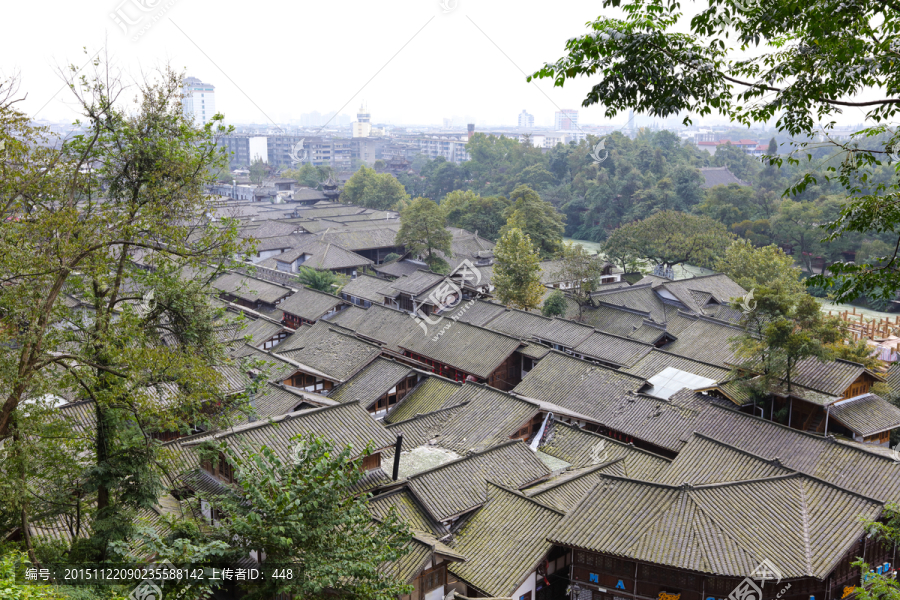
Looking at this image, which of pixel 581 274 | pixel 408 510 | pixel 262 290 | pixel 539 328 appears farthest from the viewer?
pixel 262 290

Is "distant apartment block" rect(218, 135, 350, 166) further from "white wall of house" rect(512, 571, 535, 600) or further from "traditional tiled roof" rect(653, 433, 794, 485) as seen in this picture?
"white wall of house" rect(512, 571, 535, 600)

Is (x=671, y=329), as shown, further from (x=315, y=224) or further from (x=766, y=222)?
(x=315, y=224)

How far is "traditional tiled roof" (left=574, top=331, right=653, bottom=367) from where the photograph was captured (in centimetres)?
2605

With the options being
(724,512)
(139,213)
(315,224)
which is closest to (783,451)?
(724,512)

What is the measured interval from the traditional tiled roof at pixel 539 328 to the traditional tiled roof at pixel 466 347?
1.78 m

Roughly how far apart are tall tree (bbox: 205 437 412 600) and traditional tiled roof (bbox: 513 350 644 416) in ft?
45.1

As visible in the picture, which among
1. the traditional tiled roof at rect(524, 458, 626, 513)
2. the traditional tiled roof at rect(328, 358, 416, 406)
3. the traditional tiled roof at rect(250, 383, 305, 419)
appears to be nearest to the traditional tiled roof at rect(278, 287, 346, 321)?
the traditional tiled roof at rect(328, 358, 416, 406)

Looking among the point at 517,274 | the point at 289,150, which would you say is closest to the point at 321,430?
the point at 517,274

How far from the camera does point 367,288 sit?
38750 mm

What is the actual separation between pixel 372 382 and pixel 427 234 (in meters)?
20.1

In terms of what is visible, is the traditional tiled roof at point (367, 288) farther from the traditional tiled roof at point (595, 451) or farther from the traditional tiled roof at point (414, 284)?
the traditional tiled roof at point (595, 451)

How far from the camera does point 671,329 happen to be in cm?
3136

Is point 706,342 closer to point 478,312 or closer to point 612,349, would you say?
point 612,349

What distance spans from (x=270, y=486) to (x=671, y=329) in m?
25.6
